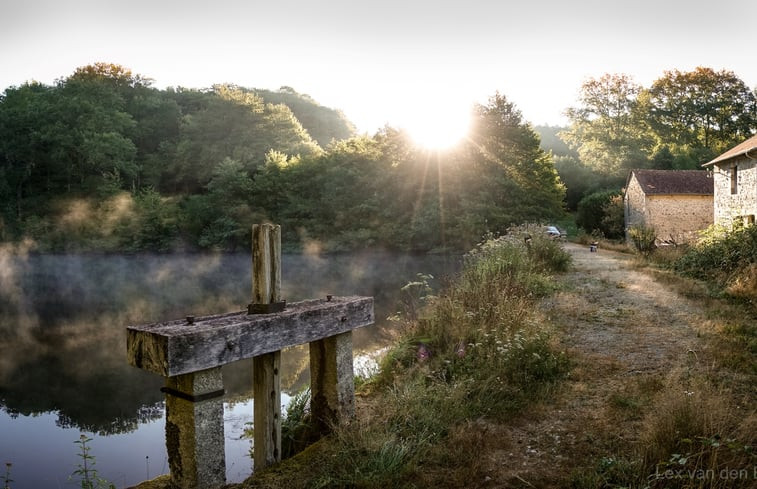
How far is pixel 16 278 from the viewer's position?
85.8 ft

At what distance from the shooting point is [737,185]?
19.0 m

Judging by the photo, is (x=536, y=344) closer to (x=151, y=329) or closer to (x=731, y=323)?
(x=731, y=323)

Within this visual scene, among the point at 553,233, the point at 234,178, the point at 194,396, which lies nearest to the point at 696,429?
the point at 194,396

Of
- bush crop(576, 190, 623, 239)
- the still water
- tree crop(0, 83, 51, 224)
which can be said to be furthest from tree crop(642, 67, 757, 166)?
tree crop(0, 83, 51, 224)

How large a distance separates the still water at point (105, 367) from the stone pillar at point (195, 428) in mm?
1524

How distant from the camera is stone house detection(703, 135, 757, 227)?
17484 mm

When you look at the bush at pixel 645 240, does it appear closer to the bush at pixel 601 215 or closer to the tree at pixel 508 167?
the tree at pixel 508 167

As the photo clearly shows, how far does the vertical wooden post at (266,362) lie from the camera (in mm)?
4070

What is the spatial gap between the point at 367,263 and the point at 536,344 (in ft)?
80.2

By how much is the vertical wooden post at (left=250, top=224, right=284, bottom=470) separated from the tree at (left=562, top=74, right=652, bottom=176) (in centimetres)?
4704

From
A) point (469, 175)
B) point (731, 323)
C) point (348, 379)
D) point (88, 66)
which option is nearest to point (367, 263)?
point (469, 175)

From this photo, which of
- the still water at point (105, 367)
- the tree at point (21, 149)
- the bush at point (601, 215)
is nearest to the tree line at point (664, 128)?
the bush at point (601, 215)

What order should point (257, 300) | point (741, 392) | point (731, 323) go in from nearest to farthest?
point (257, 300) < point (741, 392) < point (731, 323)

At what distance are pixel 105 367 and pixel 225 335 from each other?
7.51 meters
